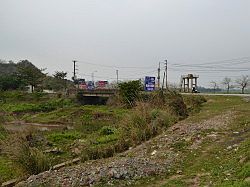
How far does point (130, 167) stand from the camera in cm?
1089

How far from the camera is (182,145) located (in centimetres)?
1391

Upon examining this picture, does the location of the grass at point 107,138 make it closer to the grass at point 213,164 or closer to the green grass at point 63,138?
the green grass at point 63,138

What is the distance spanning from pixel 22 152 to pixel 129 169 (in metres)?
3.89

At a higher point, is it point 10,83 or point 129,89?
point 10,83

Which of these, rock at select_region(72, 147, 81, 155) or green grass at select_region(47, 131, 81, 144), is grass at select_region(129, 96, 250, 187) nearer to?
rock at select_region(72, 147, 81, 155)

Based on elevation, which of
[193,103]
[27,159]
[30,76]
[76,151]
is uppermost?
[30,76]

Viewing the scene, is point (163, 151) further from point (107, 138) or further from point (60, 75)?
point (60, 75)

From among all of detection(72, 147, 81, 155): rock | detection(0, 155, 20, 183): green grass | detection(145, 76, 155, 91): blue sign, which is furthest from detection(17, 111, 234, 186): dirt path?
detection(145, 76, 155, 91): blue sign

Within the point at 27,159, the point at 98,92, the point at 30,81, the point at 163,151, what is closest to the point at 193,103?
the point at 163,151

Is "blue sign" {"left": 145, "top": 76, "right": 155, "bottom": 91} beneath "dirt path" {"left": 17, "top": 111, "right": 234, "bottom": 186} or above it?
above

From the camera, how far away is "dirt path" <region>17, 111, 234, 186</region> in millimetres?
10320

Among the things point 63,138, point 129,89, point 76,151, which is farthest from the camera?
point 129,89

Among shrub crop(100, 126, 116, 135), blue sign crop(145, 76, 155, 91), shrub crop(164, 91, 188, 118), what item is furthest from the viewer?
blue sign crop(145, 76, 155, 91)

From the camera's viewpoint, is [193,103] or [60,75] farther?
[60,75]
